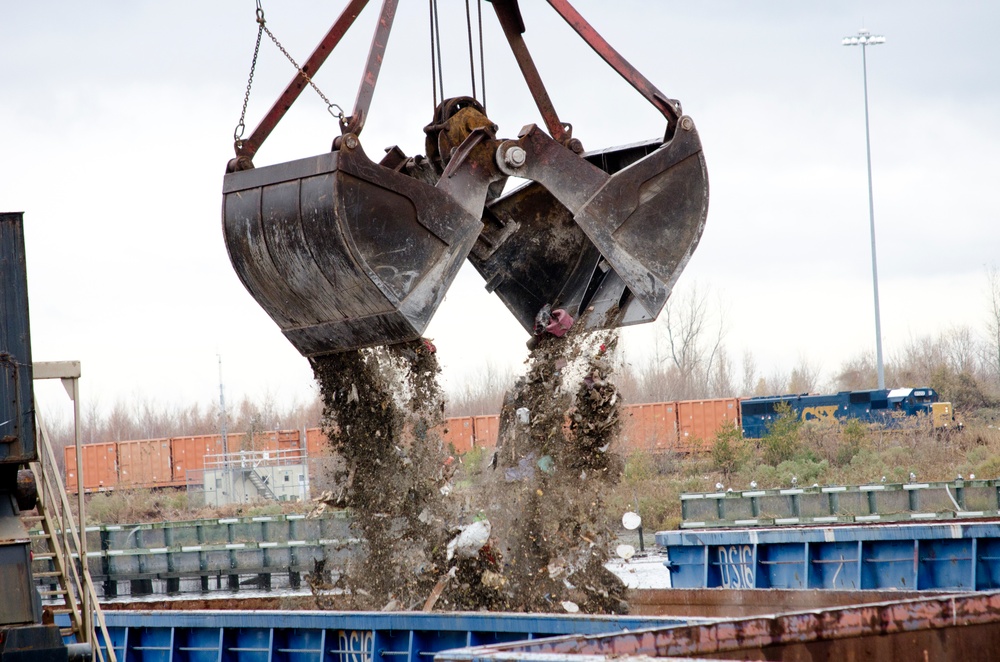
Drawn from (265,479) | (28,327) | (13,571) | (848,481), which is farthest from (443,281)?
(265,479)

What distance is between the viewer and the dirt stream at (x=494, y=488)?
28.8ft

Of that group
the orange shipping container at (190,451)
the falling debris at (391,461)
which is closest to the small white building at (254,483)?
the orange shipping container at (190,451)

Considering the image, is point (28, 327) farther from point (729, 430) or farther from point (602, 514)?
point (729, 430)

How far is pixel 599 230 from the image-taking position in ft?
26.1

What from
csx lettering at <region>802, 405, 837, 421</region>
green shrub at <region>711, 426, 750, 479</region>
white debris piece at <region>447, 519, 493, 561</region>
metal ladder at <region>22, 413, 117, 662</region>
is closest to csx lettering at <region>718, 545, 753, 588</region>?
white debris piece at <region>447, 519, 493, 561</region>

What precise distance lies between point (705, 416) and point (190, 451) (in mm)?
19442

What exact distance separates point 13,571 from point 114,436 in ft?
200

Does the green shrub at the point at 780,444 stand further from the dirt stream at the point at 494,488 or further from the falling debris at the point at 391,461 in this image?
the falling debris at the point at 391,461

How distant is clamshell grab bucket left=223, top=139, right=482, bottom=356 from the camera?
705 centimetres

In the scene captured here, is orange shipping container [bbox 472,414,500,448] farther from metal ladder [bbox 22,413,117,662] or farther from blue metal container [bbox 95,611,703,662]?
metal ladder [bbox 22,413,117,662]

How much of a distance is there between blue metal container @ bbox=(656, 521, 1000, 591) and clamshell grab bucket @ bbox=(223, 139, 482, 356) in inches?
212

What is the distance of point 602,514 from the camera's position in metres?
9.05

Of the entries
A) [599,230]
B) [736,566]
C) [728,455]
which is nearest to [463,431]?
[728,455]

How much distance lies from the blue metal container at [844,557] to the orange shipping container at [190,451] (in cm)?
3290
